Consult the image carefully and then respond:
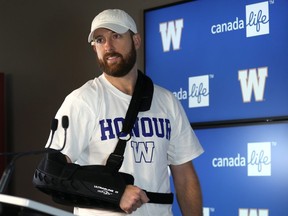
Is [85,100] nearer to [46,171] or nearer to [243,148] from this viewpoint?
[46,171]

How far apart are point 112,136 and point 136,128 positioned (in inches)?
3.9

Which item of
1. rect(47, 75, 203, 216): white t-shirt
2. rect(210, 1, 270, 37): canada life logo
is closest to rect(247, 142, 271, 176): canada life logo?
rect(210, 1, 270, 37): canada life logo

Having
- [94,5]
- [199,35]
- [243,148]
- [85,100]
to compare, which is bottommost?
[243,148]

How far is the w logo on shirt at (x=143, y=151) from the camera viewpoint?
2.08 meters

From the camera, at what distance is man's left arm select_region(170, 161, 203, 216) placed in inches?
90.0

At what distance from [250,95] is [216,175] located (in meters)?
0.45

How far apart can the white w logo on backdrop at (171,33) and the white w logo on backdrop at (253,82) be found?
461mm

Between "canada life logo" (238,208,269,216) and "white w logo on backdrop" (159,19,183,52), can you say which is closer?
"canada life logo" (238,208,269,216)

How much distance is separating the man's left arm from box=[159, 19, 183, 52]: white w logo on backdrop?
1230 millimetres

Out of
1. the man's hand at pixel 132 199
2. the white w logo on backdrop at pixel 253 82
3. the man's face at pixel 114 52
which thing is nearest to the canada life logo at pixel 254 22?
the white w logo on backdrop at pixel 253 82

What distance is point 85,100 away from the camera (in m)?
2.11

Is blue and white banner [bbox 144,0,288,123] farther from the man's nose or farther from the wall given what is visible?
the man's nose

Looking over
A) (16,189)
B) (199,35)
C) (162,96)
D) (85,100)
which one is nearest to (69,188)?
(85,100)

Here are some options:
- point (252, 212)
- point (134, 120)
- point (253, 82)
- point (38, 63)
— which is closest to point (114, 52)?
point (134, 120)
